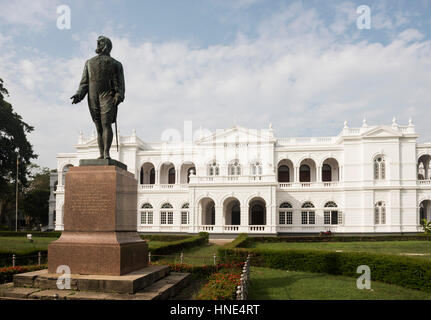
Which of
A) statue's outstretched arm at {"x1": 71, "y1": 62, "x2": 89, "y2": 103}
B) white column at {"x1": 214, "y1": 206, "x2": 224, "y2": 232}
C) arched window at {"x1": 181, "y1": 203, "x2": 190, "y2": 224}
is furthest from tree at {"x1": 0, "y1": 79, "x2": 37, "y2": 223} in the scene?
statue's outstretched arm at {"x1": 71, "y1": 62, "x2": 89, "y2": 103}

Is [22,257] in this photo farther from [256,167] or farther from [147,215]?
[256,167]

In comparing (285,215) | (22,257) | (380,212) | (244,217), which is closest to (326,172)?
(380,212)

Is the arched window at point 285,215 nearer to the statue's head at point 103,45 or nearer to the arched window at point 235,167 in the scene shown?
the arched window at point 235,167

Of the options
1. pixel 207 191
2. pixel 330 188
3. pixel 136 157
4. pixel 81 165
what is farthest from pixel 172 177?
pixel 81 165

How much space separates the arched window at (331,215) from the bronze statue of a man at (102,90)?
3030 centimetres

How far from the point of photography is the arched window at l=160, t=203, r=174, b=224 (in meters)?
37.8

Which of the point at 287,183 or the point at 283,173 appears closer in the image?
the point at 287,183

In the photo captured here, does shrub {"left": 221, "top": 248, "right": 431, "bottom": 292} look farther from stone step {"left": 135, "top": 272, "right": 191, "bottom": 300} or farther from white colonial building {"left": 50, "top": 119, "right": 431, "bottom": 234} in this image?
white colonial building {"left": 50, "top": 119, "right": 431, "bottom": 234}

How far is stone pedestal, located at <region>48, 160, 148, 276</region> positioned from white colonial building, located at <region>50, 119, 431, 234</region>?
75.1 ft

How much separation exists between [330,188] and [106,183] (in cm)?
3088

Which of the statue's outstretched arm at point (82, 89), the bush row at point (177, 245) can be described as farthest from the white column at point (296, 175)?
the statue's outstretched arm at point (82, 89)

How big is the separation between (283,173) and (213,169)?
7.93 metres

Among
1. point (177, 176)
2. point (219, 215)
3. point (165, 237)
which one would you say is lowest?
point (165, 237)

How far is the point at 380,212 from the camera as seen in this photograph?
113 ft
